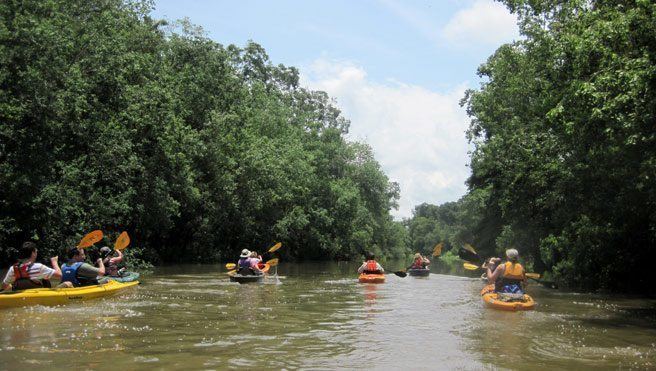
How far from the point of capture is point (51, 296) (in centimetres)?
1202

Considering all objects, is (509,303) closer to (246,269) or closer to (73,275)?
(73,275)

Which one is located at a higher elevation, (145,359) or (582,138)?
A: (582,138)

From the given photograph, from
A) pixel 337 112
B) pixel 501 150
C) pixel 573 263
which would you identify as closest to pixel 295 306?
pixel 573 263

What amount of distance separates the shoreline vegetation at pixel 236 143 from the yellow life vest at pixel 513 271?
3154 millimetres

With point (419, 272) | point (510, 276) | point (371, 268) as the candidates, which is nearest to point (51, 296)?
point (510, 276)

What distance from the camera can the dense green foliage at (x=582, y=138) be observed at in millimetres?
11570

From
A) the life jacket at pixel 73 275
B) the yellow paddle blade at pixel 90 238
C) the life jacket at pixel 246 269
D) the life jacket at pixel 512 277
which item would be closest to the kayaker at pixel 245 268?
the life jacket at pixel 246 269

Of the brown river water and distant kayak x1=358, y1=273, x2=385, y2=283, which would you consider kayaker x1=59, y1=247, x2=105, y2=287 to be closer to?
the brown river water

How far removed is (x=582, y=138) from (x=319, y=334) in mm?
8396

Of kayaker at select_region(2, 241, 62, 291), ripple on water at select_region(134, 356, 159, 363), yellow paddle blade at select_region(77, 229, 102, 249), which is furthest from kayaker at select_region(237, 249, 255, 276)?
ripple on water at select_region(134, 356, 159, 363)

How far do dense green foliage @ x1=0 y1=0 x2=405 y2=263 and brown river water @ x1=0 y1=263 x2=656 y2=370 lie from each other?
9097 millimetres

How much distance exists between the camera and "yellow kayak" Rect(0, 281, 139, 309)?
11383 millimetres

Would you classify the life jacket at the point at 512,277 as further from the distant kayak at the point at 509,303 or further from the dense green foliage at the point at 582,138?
the dense green foliage at the point at 582,138

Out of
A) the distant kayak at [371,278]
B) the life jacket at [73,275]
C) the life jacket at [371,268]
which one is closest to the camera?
the life jacket at [73,275]
